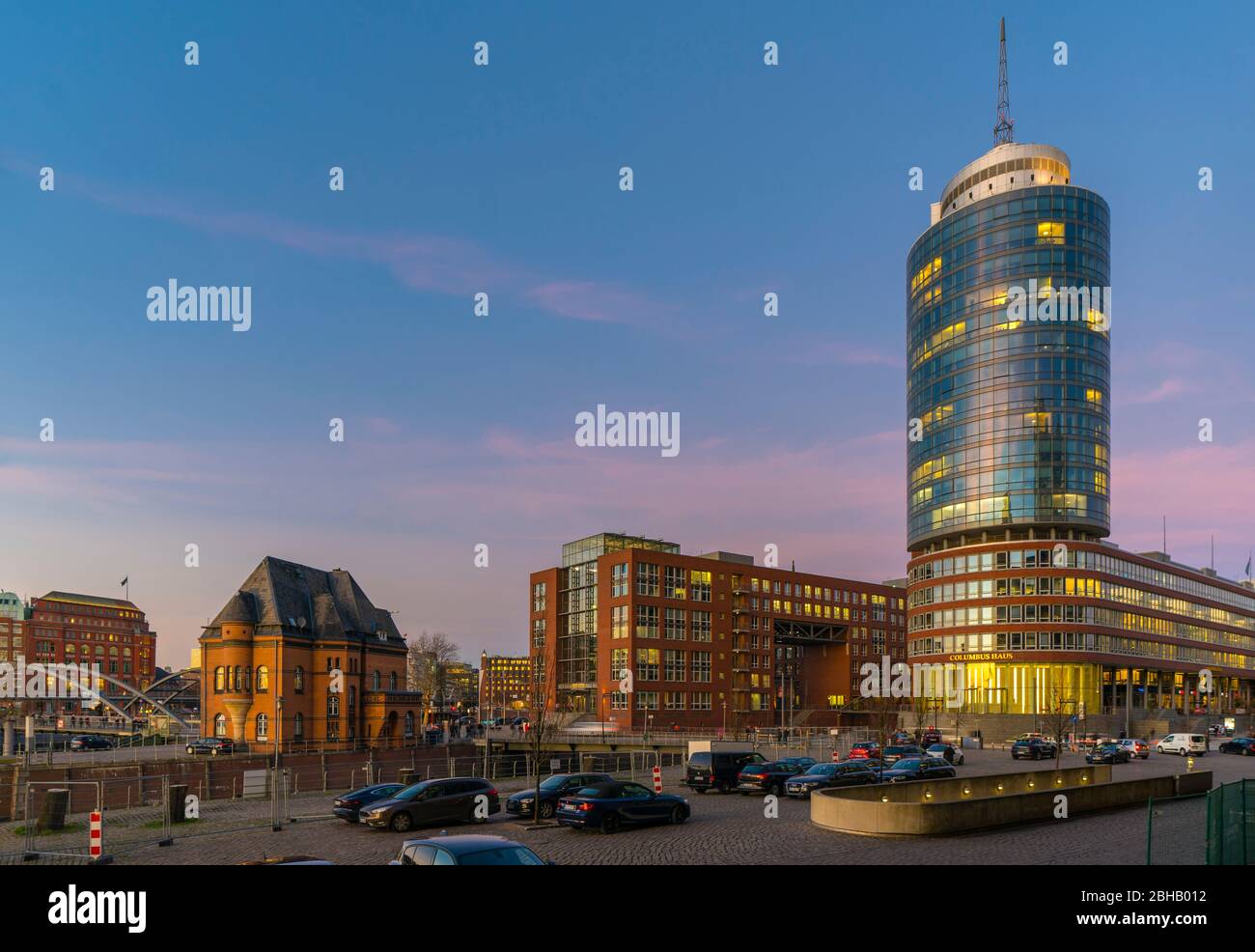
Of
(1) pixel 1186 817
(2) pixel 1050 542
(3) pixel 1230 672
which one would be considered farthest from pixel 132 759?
(3) pixel 1230 672

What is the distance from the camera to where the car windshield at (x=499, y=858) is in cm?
1351

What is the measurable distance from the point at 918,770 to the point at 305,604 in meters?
66.1

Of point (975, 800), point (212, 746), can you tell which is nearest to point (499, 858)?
point (975, 800)

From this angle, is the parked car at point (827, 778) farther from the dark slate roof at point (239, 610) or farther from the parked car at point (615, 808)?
the dark slate roof at point (239, 610)

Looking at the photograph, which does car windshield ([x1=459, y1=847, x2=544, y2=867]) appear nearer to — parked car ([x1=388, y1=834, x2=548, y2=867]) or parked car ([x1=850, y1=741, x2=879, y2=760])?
parked car ([x1=388, y1=834, x2=548, y2=867])

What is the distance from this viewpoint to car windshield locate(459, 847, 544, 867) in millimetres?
13509

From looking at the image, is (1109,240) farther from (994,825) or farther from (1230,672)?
(994,825)

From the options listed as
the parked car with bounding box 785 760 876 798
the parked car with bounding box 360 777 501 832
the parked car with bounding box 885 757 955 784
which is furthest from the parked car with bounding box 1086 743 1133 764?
the parked car with bounding box 360 777 501 832

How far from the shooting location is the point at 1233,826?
17594 millimetres

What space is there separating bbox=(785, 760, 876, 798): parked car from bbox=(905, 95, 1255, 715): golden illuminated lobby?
8137 centimetres

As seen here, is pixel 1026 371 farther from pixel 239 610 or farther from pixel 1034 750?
pixel 239 610

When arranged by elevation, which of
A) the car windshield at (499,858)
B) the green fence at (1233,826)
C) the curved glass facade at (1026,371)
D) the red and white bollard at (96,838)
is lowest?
the red and white bollard at (96,838)

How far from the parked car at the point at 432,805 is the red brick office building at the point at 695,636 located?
8086cm

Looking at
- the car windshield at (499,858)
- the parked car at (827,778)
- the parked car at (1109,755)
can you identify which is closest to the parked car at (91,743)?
the parked car at (827,778)
